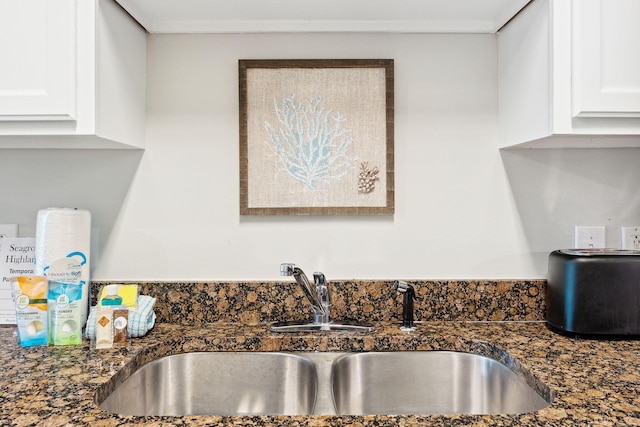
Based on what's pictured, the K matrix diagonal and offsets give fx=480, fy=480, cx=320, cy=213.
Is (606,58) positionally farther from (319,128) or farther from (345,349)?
(345,349)

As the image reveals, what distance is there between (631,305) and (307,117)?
1.06 meters

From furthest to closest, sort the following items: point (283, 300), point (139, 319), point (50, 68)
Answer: point (283, 300) → point (139, 319) → point (50, 68)

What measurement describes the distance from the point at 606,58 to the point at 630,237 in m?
0.64

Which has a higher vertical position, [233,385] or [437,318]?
[437,318]

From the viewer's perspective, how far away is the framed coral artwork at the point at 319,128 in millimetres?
1516

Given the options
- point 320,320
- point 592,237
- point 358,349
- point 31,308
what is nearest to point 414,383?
point 358,349

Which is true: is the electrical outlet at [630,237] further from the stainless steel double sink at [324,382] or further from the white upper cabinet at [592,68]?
the stainless steel double sink at [324,382]

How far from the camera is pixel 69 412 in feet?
2.95

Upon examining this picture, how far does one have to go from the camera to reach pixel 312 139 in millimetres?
1519

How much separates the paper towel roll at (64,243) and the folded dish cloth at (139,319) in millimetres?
122

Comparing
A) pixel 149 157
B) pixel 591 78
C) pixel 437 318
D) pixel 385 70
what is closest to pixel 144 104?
pixel 149 157

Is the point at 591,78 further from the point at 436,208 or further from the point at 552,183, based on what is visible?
the point at 436,208

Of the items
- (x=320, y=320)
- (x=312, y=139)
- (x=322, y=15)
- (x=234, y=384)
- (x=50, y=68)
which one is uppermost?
(x=322, y=15)

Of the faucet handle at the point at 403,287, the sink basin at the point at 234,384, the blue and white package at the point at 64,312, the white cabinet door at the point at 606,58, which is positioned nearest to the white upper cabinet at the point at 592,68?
the white cabinet door at the point at 606,58
